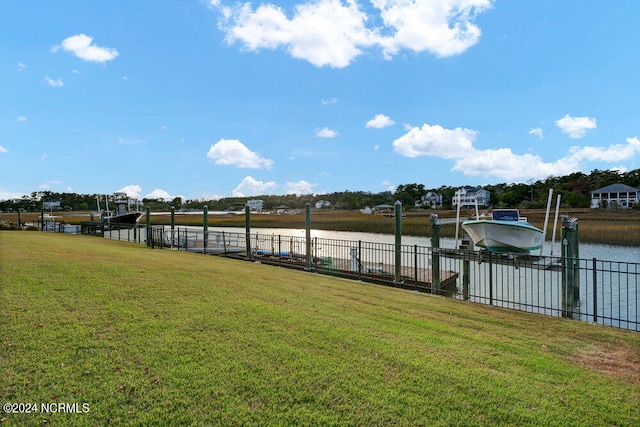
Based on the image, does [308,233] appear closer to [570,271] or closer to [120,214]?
[570,271]

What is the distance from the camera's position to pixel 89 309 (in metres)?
4.93

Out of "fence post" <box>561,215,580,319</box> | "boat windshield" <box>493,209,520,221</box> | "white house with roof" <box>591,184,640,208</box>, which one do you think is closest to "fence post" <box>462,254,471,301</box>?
"fence post" <box>561,215,580,319</box>

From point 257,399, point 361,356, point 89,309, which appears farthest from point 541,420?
point 89,309

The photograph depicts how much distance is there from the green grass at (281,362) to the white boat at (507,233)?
19.1 feet

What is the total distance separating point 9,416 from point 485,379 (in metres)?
4.11

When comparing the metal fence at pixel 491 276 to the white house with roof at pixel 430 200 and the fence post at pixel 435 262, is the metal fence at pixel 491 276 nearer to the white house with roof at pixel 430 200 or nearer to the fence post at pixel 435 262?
the fence post at pixel 435 262

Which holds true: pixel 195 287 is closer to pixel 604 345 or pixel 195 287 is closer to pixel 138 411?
pixel 138 411

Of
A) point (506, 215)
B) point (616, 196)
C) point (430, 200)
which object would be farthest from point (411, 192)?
point (506, 215)

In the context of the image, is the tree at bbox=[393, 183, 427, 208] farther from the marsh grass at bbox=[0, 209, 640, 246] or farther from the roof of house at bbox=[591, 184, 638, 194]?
the roof of house at bbox=[591, 184, 638, 194]

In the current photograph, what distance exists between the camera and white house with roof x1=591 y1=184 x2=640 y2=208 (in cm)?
5462

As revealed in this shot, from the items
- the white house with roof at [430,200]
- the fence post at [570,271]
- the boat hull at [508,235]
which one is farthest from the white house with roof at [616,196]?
the fence post at [570,271]

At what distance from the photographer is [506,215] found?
12.7m

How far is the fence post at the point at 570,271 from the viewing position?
28.0ft

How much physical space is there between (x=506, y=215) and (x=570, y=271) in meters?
4.13
